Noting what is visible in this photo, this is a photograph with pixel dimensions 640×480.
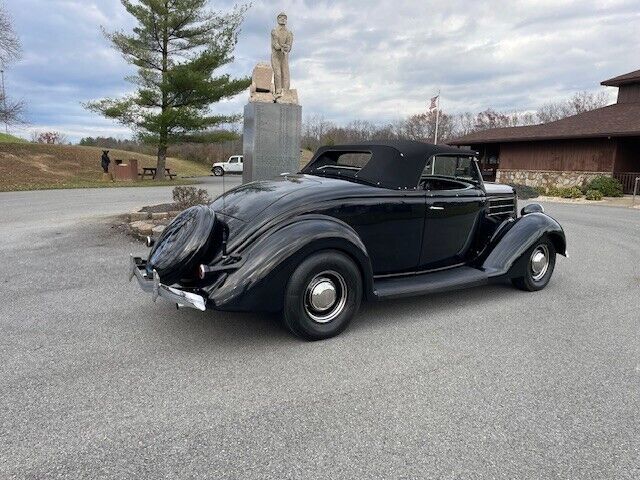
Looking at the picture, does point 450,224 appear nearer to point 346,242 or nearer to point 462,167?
point 462,167

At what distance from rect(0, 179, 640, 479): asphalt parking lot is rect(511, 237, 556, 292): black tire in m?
0.15

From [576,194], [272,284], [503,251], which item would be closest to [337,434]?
[272,284]

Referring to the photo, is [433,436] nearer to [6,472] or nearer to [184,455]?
[184,455]

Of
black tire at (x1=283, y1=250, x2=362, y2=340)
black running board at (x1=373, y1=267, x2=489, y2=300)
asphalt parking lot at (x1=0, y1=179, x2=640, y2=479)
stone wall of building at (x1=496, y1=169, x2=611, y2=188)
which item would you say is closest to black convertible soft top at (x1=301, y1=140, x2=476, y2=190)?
black running board at (x1=373, y1=267, x2=489, y2=300)

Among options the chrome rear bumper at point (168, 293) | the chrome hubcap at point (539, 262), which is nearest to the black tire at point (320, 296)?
the chrome rear bumper at point (168, 293)

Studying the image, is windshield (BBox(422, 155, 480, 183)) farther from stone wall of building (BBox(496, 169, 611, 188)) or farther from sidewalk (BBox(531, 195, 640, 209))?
stone wall of building (BBox(496, 169, 611, 188))

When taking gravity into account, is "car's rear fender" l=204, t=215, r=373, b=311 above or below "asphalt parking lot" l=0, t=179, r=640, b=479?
above

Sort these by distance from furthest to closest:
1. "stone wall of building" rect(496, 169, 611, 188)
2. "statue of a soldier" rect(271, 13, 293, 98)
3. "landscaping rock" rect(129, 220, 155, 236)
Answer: "stone wall of building" rect(496, 169, 611, 188) → "statue of a soldier" rect(271, 13, 293, 98) → "landscaping rock" rect(129, 220, 155, 236)

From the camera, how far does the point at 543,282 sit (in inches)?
206

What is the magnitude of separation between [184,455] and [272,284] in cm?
137

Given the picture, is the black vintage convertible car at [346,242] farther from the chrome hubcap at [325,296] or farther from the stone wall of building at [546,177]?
the stone wall of building at [546,177]

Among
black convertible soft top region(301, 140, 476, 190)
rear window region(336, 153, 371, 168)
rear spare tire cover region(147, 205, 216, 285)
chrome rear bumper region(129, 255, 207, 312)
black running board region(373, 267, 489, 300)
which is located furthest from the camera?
rear window region(336, 153, 371, 168)

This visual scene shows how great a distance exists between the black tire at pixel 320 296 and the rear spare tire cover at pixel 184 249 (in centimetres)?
79

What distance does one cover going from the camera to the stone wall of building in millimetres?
22656
